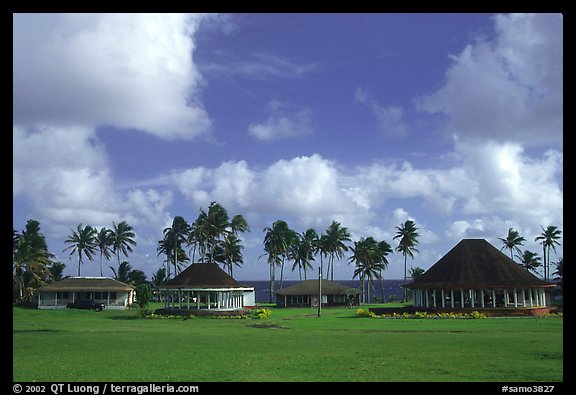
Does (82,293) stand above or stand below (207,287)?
below

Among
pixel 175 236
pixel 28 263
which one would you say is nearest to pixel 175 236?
pixel 175 236

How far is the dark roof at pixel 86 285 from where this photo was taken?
75.3 metres

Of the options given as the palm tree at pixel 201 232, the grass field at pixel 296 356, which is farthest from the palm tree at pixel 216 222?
the grass field at pixel 296 356

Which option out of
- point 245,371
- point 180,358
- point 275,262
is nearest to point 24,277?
point 275,262

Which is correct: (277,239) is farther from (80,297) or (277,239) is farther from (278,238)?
(80,297)

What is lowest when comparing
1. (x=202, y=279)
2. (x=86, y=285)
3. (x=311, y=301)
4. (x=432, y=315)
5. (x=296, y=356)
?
(x=311, y=301)

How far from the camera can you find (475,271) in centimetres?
5762

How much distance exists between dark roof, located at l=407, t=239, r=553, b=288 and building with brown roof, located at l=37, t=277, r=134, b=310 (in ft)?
139

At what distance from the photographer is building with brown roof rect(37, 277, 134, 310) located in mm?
75000

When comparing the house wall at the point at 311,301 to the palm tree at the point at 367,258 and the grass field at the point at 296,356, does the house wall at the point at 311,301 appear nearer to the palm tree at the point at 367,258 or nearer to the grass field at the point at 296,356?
the palm tree at the point at 367,258

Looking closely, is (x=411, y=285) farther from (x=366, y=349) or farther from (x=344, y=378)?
(x=344, y=378)

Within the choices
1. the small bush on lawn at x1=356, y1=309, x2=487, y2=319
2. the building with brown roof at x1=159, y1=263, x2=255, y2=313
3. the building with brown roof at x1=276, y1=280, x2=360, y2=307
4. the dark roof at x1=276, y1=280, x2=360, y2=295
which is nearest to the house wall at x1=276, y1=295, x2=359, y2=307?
the building with brown roof at x1=276, y1=280, x2=360, y2=307

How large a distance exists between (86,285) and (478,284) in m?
54.9

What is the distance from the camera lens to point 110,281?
79.8m
